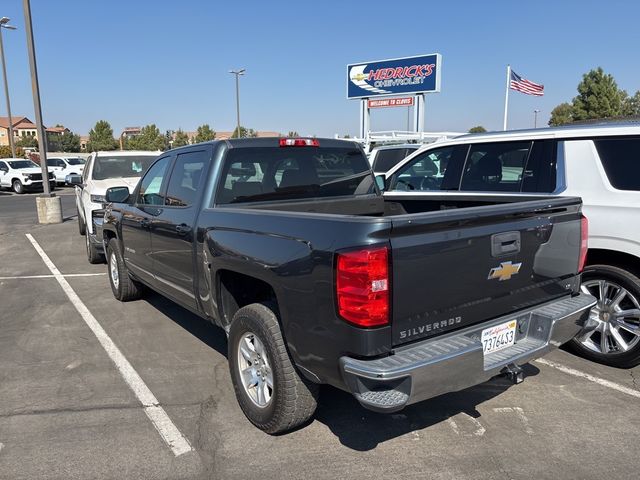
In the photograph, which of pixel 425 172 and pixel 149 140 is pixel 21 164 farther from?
pixel 149 140

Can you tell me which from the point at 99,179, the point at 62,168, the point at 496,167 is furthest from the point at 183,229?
the point at 62,168

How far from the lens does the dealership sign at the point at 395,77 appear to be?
23.2 m

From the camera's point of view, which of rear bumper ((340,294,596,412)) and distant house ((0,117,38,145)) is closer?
rear bumper ((340,294,596,412))

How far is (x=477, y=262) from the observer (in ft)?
9.04

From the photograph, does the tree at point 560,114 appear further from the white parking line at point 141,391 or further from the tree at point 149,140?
the white parking line at point 141,391

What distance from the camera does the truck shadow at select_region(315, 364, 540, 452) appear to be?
3216 mm

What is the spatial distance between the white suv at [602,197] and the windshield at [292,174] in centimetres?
49

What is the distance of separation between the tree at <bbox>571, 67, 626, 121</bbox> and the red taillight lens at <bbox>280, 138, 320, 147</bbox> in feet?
143

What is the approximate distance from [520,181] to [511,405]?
86.4 inches

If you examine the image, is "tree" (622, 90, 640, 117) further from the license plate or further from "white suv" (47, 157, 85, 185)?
the license plate

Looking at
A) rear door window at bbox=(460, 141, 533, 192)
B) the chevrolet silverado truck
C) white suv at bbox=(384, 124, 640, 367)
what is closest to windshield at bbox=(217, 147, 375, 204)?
the chevrolet silverado truck

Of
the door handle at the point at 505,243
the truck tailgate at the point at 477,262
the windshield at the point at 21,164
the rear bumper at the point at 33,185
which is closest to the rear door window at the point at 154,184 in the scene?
the truck tailgate at the point at 477,262

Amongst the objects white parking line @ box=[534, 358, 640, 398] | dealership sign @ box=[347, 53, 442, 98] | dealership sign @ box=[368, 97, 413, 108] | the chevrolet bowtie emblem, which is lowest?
white parking line @ box=[534, 358, 640, 398]

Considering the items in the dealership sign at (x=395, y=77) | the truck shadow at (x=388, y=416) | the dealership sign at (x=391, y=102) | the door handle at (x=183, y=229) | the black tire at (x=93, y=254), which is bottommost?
the truck shadow at (x=388, y=416)
